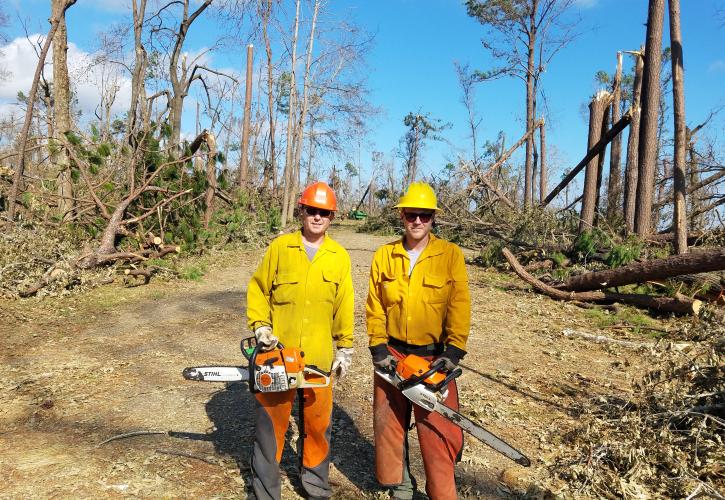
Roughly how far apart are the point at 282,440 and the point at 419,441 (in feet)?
2.37

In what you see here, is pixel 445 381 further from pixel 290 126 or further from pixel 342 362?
pixel 290 126

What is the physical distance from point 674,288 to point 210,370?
710 centimetres

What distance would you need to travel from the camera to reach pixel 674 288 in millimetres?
7188

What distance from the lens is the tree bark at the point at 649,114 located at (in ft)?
30.0

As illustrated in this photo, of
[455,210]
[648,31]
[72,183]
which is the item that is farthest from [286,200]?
[648,31]

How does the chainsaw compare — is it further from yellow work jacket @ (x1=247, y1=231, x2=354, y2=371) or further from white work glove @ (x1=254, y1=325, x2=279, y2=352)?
yellow work jacket @ (x1=247, y1=231, x2=354, y2=371)

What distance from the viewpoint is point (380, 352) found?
2.56 m

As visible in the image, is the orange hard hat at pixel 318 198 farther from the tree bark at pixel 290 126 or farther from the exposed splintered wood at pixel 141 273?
the tree bark at pixel 290 126

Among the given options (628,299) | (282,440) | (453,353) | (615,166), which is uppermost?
(615,166)

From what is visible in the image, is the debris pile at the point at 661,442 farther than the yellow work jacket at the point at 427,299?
Yes

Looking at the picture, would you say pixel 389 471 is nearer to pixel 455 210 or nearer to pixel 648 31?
pixel 648 31

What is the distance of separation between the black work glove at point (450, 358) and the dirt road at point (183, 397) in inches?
40.5

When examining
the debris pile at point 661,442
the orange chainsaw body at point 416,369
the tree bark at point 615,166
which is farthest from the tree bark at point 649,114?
the orange chainsaw body at point 416,369

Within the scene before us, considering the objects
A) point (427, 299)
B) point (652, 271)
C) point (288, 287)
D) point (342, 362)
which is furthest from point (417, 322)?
point (652, 271)
